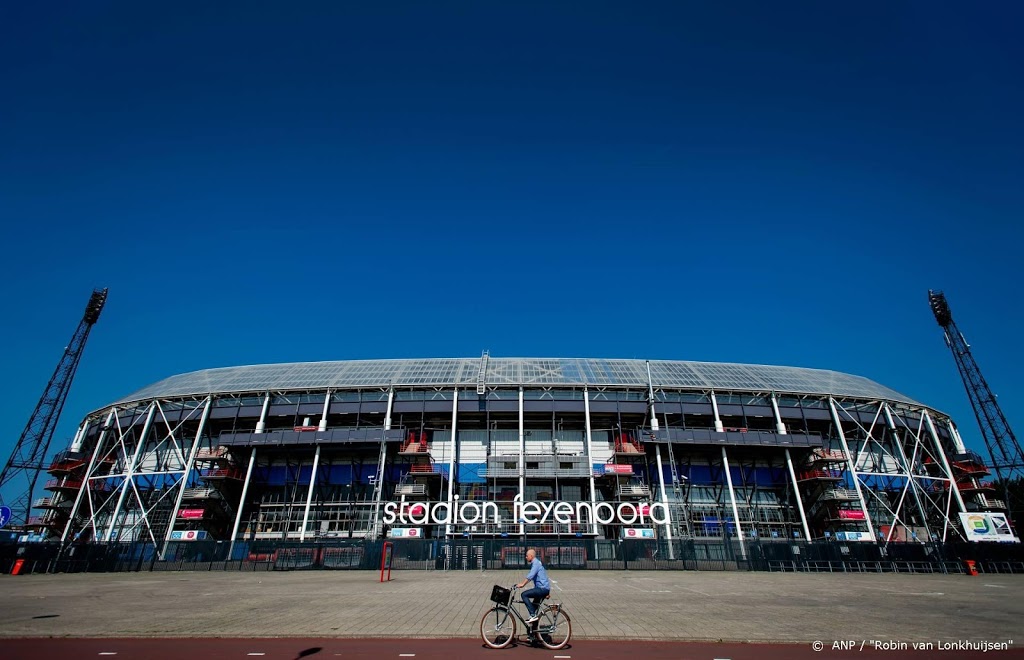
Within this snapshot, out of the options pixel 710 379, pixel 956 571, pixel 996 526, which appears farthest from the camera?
pixel 710 379

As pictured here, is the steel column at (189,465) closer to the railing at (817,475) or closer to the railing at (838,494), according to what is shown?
the railing at (817,475)

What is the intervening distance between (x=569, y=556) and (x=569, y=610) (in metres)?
20.7

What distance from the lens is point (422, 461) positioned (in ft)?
172

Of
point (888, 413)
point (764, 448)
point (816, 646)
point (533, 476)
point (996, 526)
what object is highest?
point (888, 413)

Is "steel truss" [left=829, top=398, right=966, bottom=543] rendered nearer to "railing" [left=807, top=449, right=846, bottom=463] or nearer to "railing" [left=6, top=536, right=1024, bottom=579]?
"railing" [left=807, top=449, right=846, bottom=463]

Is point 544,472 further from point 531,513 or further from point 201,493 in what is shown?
point 201,493

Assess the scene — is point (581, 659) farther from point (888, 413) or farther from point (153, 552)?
point (888, 413)

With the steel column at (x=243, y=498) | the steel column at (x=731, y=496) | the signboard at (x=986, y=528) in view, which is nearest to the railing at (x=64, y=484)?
the steel column at (x=243, y=498)

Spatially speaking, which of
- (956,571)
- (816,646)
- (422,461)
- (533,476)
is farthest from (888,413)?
(816,646)

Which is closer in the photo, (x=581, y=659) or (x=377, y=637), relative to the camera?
(x=581, y=659)

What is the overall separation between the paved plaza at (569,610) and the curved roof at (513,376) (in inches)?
1342

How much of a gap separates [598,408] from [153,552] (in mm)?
40916

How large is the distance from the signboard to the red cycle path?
1914 inches

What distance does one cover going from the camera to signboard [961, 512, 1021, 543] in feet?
144
